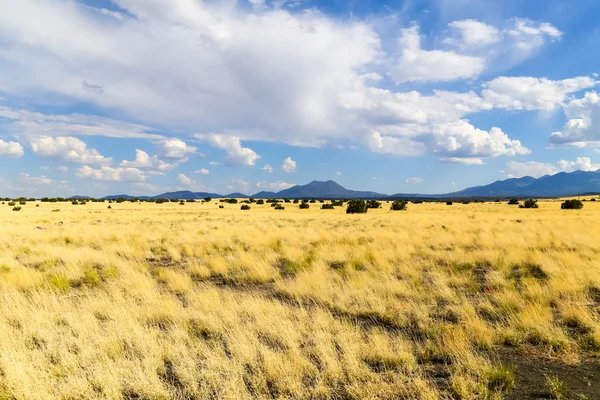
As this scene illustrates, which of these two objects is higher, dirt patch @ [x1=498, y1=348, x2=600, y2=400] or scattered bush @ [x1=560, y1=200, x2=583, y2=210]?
scattered bush @ [x1=560, y1=200, x2=583, y2=210]

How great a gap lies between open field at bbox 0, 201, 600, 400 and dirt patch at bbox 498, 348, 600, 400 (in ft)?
0.09

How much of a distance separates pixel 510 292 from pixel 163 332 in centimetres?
826

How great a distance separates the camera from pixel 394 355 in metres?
5.85

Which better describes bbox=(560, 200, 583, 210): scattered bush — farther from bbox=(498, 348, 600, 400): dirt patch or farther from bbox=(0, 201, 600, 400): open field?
bbox=(498, 348, 600, 400): dirt patch

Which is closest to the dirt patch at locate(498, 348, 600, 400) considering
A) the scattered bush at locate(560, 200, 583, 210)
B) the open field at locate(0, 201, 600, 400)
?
the open field at locate(0, 201, 600, 400)

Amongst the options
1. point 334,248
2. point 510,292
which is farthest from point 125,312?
point 334,248

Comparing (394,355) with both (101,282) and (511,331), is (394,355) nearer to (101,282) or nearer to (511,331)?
(511,331)

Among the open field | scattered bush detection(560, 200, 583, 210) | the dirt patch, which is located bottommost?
the dirt patch

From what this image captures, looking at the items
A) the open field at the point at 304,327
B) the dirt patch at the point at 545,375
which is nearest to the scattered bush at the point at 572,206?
the open field at the point at 304,327

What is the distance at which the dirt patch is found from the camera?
16.0ft

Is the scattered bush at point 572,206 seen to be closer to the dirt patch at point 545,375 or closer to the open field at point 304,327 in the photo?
the open field at point 304,327

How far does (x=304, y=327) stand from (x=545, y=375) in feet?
13.1

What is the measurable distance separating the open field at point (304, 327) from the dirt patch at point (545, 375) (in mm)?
28

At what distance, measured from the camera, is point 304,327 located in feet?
23.6
